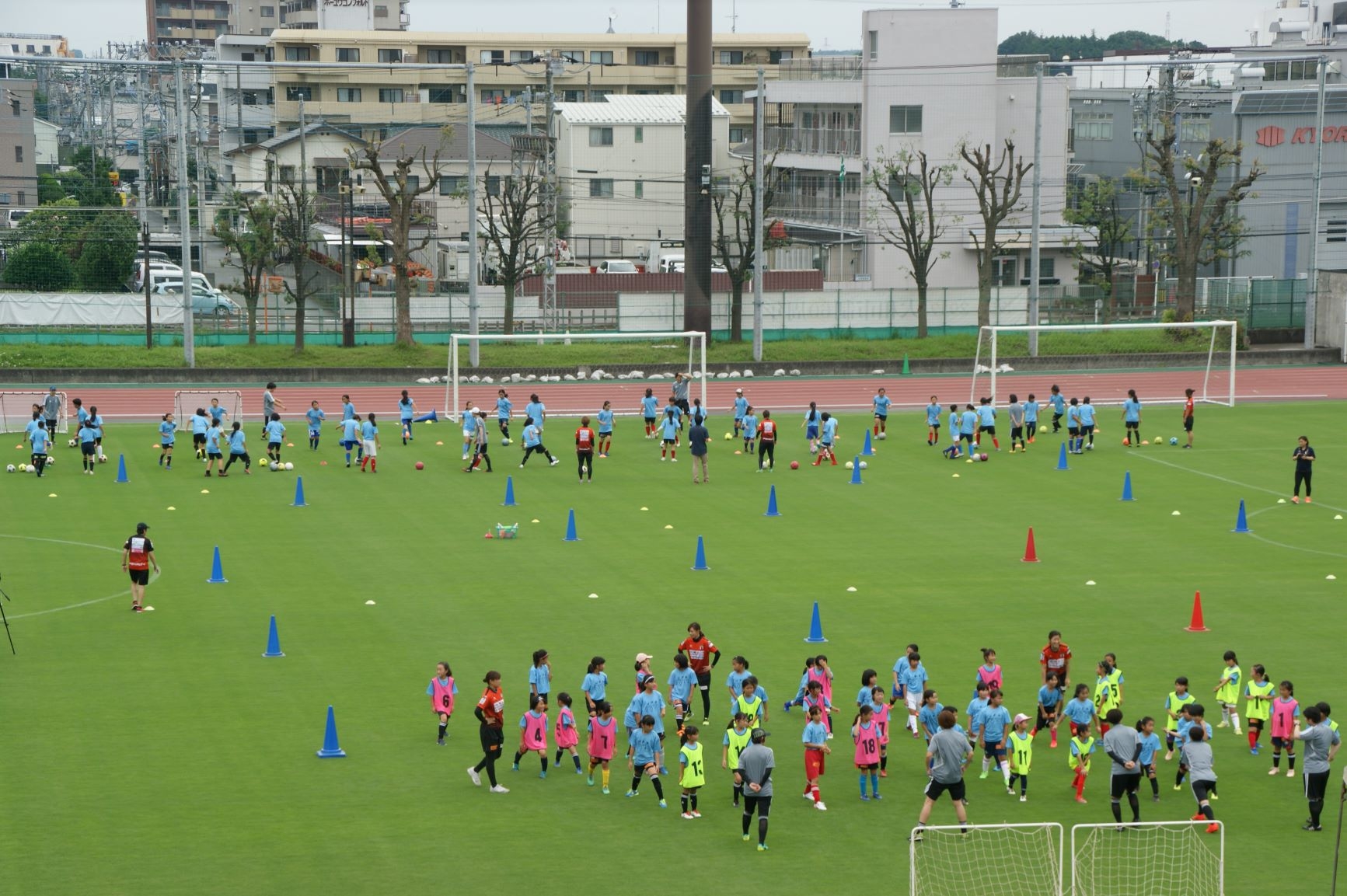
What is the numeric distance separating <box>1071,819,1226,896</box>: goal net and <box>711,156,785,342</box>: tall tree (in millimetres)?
38201

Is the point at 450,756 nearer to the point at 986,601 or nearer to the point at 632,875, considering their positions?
the point at 632,875

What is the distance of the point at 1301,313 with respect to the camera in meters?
57.7

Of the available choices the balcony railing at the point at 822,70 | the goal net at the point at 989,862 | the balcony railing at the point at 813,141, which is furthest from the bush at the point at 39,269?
the goal net at the point at 989,862

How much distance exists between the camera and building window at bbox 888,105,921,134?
69.6m

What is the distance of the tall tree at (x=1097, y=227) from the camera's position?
70.1m

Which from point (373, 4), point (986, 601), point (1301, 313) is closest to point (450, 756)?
point (986, 601)

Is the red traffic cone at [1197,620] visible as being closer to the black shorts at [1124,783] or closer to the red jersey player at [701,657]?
the black shorts at [1124,783]

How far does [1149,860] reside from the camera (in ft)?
46.7

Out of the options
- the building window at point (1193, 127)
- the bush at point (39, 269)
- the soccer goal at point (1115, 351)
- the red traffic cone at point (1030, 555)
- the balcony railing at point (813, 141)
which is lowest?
the red traffic cone at point (1030, 555)

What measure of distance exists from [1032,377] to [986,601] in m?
29.1

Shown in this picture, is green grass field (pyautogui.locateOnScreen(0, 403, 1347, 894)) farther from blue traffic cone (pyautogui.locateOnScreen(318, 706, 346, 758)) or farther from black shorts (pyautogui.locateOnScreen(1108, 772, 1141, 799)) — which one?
black shorts (pyautogui.locateOnScreen(1108, 772, 1141, 799))

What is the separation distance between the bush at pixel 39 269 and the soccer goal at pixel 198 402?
20.7 m

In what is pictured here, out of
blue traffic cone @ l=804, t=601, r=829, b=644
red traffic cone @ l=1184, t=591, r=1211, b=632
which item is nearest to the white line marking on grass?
blue traffic cone @ l=804, t=601, r=829, b=644

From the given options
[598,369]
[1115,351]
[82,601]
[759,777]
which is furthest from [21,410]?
[1115,351]
